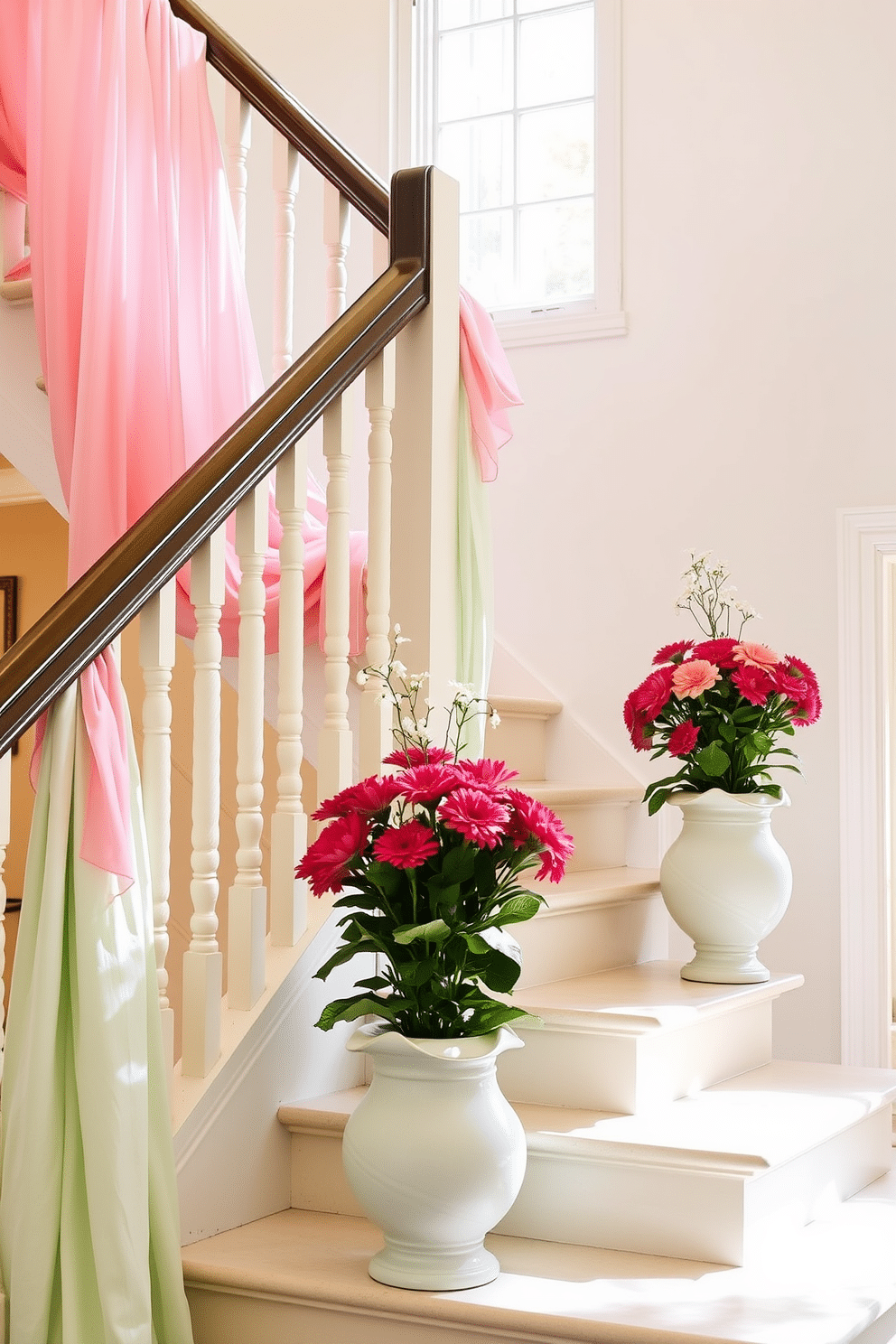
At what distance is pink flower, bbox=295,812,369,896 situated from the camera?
185 cm

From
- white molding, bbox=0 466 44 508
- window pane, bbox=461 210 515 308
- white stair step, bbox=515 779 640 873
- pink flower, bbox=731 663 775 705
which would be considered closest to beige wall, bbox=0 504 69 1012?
white molding, bbox=0 466 44 508

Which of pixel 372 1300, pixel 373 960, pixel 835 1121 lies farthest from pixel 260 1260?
pixel 835 1121

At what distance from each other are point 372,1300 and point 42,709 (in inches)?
34.0

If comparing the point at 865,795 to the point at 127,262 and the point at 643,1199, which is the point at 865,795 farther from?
the point at 127,262

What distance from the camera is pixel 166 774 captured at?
2045mm

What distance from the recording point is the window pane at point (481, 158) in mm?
4406

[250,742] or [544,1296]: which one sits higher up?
[250,742]

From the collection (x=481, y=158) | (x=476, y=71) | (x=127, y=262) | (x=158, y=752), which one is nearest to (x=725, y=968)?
(x=158, y=752)

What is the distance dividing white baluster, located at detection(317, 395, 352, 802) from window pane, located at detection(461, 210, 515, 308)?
6.99ft

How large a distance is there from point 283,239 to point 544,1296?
6.50 feet

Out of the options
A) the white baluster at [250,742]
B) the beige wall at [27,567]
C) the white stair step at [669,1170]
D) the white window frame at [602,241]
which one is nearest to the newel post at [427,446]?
the white baluster at [250,742]

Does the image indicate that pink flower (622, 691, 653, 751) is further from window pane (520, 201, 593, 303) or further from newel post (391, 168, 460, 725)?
window pane (520, 201, 593, 303)

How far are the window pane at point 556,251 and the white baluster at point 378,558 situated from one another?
196 cm

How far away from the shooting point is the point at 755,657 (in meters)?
2.76
